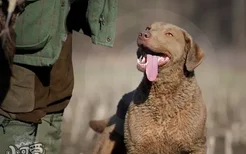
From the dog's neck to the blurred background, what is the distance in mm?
963

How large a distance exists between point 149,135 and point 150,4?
1325cm

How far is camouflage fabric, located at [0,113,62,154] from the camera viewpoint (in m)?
6.53

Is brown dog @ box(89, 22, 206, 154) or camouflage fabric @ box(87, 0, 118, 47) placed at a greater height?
camouflage fabric @ box(87, 0, 118, 47)

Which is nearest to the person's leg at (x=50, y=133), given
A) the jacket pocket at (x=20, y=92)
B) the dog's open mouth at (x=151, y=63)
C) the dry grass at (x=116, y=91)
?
the jacket pocket at (x=20, y=92)

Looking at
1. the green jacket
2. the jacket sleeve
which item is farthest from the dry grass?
the green jacket

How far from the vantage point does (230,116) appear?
1141 cm

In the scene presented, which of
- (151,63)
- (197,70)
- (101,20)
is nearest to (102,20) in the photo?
(101,20)

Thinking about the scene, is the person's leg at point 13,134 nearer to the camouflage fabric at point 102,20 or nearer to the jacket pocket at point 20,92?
the jacket pocket at point 20,92

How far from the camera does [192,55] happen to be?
Result: 7129 mm

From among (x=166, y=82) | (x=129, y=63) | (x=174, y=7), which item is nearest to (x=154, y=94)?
(x=166, y=82)

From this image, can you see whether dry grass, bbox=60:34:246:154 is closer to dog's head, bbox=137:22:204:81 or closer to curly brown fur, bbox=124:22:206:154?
curly brown fur, bbox=124:22:206:154

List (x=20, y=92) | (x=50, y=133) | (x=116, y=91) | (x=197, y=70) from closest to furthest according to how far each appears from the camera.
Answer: (x=20, y=92) → (x=50, y=133) → (x=116, y=91) → (x=197, y=70)

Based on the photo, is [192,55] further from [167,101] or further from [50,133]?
[50,133]

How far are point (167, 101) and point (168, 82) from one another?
0.14m
